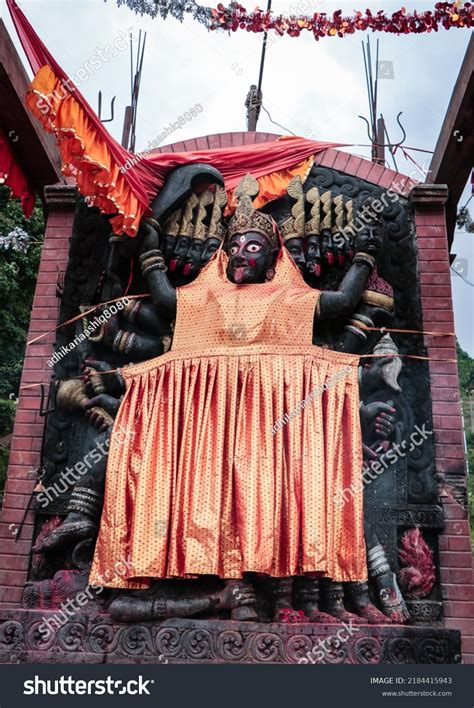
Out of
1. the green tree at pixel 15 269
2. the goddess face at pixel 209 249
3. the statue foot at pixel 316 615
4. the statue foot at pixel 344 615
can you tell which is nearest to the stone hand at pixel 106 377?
the goddess face at pixel 209 249

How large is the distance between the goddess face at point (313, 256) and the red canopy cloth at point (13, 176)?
2494mm

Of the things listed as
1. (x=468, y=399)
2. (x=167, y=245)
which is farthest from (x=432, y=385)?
(x=468, y=399)

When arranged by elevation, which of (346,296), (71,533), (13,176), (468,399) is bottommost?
(71,533)

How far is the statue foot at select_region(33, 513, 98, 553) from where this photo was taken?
4602 millimetres

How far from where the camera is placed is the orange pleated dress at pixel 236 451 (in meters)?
4.36

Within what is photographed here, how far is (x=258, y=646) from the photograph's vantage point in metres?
4.12

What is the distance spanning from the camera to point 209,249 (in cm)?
535

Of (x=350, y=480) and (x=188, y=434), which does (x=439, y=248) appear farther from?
(x=188, y=434)

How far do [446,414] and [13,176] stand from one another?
12.8 ft

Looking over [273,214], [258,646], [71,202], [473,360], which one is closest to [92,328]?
[71,202]

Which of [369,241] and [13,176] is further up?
[13,176]

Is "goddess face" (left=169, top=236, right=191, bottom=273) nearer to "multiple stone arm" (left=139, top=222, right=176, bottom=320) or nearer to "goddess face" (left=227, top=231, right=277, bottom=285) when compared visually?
"multiple stone arm" (left=139, top=222, right=176, bottom=320)

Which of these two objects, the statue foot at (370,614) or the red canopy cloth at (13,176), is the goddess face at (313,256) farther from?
the red canopy cloth at (13,176)

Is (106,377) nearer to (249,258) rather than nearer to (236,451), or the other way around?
(236,451)
